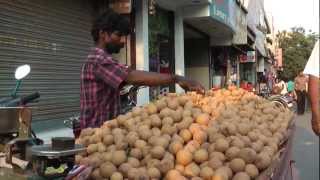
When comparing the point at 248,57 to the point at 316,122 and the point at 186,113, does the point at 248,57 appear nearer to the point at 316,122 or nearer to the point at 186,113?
the point at 186,113

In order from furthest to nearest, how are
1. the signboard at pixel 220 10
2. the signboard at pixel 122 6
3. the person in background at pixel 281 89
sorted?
1. the person in background at pixel 281 89
2. the signboard at pixel 220 10
3. the signboard at pixel 122 6

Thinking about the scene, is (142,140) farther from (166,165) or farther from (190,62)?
(190,62)

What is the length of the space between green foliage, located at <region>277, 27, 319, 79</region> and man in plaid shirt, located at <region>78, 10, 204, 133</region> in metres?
71.4

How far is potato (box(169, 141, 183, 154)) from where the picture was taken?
11.2ft

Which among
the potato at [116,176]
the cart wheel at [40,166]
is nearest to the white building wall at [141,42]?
the potato at [116,176]

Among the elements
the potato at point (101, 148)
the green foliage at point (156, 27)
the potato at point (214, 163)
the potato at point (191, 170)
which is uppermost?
the green foliage at point (156, 27)

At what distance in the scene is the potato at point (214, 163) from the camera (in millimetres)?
3238

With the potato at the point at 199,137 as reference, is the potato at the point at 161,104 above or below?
above

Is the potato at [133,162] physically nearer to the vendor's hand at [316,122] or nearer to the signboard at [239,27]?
the vendor's hand at [316,122]

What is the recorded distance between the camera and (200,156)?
11.0 ft

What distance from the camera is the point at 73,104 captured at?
31.6ft

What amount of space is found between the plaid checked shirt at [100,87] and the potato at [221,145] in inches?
39.7

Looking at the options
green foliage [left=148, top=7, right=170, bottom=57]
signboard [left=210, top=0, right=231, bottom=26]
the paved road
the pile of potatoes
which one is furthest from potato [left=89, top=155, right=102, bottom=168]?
signboard [left=210, top=0, right=231, bottom=26]

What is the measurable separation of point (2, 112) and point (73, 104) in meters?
6.41
